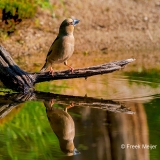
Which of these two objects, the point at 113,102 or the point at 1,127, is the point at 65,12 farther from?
the point at 1,127

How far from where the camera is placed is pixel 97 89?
10.1m

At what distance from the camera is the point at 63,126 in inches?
313

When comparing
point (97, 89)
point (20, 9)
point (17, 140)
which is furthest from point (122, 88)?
point (20, 9)

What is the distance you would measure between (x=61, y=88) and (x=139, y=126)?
271 cm

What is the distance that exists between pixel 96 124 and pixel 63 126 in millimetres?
425

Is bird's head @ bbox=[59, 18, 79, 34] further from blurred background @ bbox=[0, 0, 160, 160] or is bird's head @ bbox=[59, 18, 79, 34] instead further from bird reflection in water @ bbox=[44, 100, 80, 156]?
bird reflection in water @ bbox=[44, 100, 80, 156]

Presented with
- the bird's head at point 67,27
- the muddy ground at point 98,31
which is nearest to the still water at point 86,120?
the bird's head at point 67,27

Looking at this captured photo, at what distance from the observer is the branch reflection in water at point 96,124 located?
6.99m

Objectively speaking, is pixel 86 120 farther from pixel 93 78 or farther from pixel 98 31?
pixel 98 31

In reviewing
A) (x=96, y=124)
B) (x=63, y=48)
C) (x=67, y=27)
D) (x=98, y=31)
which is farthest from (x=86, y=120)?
(x=98, y=31)

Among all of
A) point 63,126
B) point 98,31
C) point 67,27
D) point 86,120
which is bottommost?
point 63,126

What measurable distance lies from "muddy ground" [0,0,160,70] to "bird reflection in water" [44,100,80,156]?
4.02m

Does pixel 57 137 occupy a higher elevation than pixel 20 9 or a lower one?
lower

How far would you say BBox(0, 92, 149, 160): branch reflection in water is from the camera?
6992 mm
